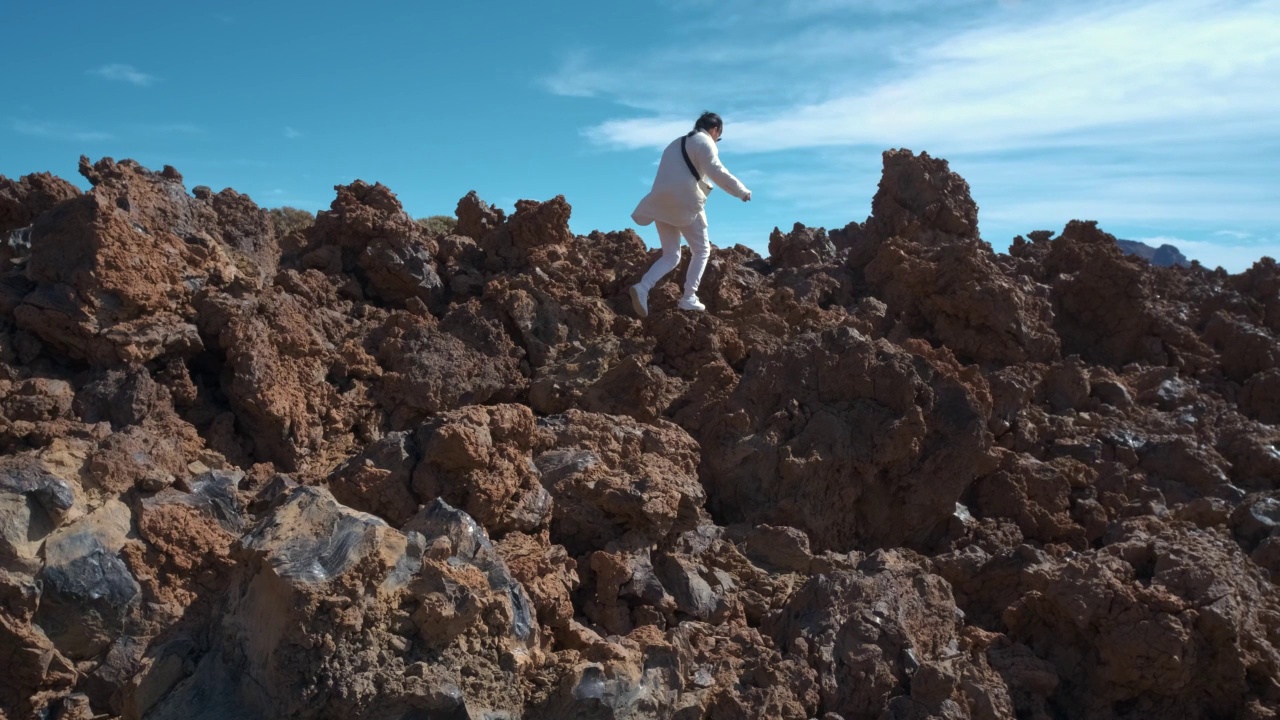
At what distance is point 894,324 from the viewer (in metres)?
9.32

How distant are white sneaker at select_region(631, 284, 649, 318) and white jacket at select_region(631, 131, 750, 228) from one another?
0.71 m

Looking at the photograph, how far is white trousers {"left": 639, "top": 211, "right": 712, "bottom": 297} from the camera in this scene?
333 inches

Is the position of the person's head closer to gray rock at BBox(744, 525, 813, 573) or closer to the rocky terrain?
the rocky terrain

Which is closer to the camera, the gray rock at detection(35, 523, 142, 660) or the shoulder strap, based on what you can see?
the gray rock at detection(35, 523, 142, 660)

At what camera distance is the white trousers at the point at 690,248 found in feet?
27.8

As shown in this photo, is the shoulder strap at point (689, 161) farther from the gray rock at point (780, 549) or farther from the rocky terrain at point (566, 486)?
the gray rock at point (780, 549)

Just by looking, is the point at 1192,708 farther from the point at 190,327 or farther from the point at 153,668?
the point at 190,327

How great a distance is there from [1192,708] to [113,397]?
221 inches

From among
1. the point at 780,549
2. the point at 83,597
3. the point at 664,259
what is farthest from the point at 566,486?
the point at 664,259

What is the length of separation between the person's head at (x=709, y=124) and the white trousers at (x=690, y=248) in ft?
2.00

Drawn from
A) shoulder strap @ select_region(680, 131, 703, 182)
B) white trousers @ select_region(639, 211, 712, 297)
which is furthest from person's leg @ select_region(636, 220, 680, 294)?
shoulder strap @ select_region(680, 131, 703, 182)

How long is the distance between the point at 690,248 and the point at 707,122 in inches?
36.9

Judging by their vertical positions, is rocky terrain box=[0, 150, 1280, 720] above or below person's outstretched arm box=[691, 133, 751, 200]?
below

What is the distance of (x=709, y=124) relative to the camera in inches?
340
